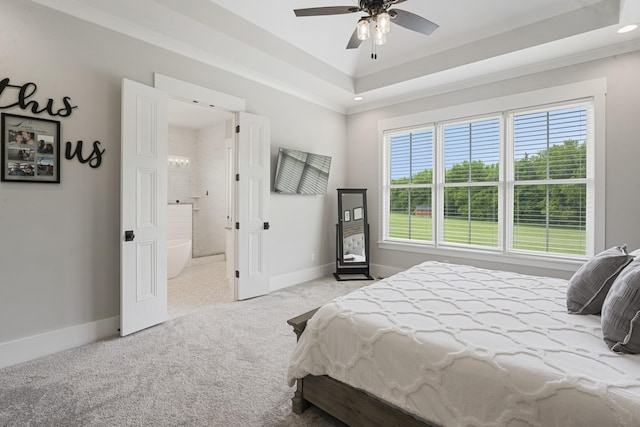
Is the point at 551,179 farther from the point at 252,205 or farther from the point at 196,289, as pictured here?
the point at 196,289

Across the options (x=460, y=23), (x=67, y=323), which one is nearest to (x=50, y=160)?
(x=67, y=323)

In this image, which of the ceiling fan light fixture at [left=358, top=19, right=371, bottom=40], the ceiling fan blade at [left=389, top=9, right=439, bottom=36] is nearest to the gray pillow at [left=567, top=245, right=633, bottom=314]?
the ceiling fan blade at [left=389, top=9, right=439, bottom=36]

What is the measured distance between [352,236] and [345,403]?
135 inches

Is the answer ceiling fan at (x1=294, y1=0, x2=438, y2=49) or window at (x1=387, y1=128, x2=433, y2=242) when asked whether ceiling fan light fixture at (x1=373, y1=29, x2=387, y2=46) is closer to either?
ceiling fan at (x1=294, y1=0, x2=438, y2=49)

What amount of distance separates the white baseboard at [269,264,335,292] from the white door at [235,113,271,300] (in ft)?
0.74

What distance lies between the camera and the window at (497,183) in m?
3.42

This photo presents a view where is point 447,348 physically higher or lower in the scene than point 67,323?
higher

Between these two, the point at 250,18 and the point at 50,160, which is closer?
the point at 50,160

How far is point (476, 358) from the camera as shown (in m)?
1.21

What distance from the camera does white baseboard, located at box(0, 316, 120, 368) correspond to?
7.49 feet

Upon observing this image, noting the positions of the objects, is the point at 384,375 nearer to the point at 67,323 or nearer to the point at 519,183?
the point at 67,323

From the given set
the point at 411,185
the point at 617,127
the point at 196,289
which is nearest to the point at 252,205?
the point at 196,289

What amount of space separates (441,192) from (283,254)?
8.13 feet

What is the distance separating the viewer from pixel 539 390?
3.45 feet
